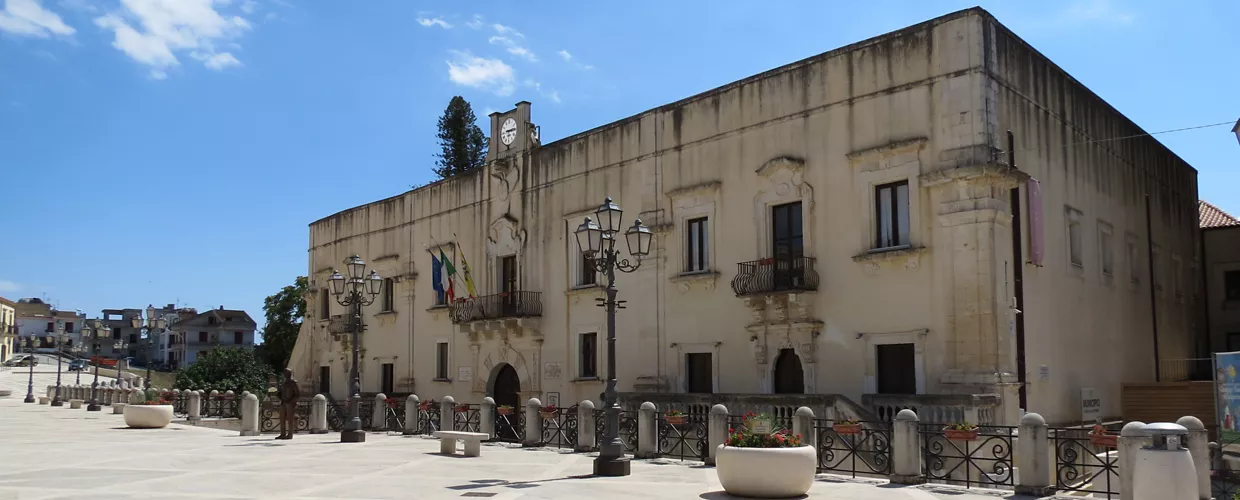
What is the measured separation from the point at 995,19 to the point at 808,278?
656cm

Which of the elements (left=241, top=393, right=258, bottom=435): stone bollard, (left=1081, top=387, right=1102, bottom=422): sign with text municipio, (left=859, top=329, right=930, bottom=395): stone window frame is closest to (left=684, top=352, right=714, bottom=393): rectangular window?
(left=859, top=329, right=930, bottom=395): stone window frame

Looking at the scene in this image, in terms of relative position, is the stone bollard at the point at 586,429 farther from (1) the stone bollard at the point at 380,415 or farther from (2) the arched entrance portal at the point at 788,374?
(1) the stone bollard at the point at 380,415

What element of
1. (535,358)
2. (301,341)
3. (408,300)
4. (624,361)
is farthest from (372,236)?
(624,361)

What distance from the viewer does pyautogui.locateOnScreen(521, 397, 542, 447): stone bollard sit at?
21.1 meters

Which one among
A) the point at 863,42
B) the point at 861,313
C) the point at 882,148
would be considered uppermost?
the point at 863,42

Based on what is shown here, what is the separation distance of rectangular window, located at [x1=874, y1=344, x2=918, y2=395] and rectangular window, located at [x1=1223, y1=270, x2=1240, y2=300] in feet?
59.5

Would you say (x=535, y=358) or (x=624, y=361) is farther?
(x=535, y=358)

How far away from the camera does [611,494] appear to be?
12.9m

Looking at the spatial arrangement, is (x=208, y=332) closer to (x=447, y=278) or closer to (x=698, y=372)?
(x=447, y=278)

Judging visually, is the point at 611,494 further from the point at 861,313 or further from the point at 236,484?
the point at 861,313

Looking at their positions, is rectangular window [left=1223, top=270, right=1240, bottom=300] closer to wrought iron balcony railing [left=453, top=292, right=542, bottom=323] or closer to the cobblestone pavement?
wrought iron balcony railing [left=453, top=292, right=542, bottom=323]

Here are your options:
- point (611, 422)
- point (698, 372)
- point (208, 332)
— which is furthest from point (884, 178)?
point (208, 332)

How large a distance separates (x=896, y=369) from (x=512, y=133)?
608 inches

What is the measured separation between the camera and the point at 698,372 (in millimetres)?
24594
